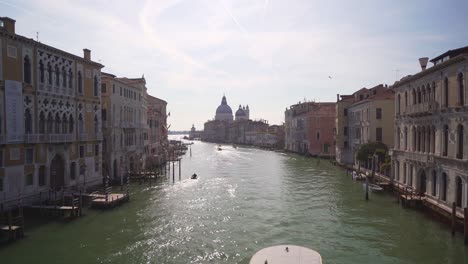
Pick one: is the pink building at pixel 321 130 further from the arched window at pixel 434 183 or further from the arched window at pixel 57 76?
the arched window at pixel 57 76

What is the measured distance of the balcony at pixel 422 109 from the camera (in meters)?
22.6

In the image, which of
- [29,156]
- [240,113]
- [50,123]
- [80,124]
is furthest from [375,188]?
[240,113]

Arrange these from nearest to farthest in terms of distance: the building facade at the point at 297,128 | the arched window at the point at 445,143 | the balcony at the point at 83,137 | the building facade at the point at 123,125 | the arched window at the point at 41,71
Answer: the arched window at the point at 445,143, the arched window at the point at 41,71, the balcony at the point at 83,137, the building facade at the point at 123,125, the building facade at the point at 297,128

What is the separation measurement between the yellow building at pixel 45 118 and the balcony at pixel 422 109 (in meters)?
23.9

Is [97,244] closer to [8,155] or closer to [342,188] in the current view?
[8,155]

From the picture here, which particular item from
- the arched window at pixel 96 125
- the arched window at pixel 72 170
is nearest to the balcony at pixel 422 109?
the arched window at pixel 96 125

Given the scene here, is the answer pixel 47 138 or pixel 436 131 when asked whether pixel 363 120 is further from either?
pixel 47 138

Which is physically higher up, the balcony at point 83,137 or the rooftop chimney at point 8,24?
the rooftop chimney at point 8,24

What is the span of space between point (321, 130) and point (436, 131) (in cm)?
4822

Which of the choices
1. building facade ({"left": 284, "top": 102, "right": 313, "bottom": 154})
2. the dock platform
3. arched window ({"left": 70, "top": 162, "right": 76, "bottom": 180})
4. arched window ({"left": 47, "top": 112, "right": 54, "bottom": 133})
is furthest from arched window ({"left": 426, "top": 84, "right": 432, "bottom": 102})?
building facade ({"left": 284, "top": 102, "right": 313, "bottom": 154})

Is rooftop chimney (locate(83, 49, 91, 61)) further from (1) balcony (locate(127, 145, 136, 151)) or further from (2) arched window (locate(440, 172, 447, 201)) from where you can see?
(2) arched window (locate(440, 172, 447, 201))

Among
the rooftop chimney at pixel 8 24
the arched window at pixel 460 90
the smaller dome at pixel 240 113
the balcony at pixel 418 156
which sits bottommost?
the balcony at pixel 418 156

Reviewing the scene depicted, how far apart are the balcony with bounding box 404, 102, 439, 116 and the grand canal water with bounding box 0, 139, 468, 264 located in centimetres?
632

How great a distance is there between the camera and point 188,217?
74.5ft
